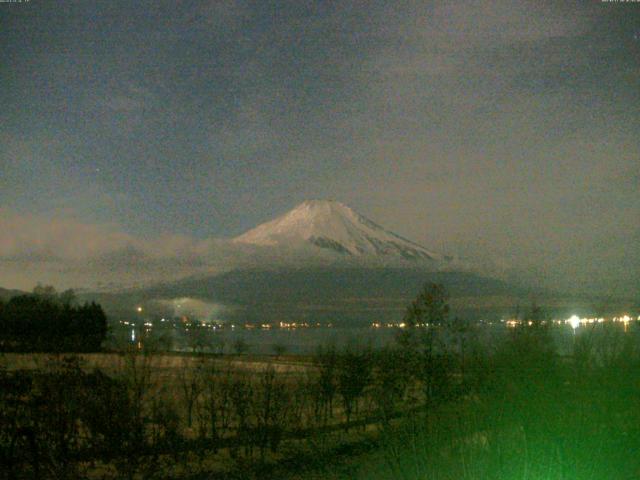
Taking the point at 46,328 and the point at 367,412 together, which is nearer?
the point at 367,412

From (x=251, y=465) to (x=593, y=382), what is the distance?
6.48 m

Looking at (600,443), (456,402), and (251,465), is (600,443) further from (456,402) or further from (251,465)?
(251,465)

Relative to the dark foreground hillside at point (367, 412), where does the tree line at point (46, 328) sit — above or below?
above

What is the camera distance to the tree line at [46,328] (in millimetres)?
11320

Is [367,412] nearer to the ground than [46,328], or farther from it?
nearer to the ground

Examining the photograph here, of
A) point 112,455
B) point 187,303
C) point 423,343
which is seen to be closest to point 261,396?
point 112,455

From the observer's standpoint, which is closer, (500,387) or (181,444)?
(500,387)

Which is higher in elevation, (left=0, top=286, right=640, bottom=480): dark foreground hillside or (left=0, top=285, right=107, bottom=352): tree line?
(left=0, top=285, right=107, bottom=352): tree line

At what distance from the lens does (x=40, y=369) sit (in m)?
9.03

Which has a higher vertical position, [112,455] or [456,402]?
[456,402]

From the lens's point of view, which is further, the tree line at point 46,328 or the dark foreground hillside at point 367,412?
the tree line at point 46,328

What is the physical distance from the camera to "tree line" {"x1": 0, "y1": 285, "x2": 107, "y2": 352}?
1132 centimetres

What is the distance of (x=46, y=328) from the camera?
88.7 feet

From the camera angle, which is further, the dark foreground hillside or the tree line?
the tree line
